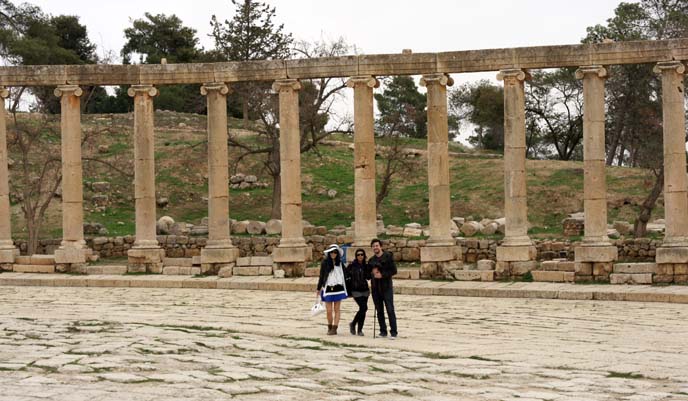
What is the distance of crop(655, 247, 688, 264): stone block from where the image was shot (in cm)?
3041

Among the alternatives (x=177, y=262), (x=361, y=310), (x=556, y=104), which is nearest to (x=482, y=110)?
(x=556, y=104)

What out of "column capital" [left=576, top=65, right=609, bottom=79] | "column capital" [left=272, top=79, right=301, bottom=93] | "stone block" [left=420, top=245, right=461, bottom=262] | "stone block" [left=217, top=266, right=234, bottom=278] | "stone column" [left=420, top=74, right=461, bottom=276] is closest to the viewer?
"column capital" [left=576, top=65, right=609, bottom=79]

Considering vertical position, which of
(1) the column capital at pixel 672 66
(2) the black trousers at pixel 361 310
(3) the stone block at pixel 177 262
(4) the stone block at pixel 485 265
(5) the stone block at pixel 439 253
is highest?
(1) the column capital at pixel 672 66

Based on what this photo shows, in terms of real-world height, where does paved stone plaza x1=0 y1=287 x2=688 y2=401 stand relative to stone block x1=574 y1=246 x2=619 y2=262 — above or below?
below

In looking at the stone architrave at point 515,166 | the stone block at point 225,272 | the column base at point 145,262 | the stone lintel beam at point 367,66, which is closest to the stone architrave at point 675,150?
the stone lintel beam at point 367,66

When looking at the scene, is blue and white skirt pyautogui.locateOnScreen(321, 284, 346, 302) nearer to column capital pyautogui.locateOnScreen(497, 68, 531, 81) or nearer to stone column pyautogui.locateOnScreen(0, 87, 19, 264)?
column capital pyautogui.locateOnScreen(497, 68, 531, 81)

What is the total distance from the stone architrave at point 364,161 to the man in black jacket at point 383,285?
12145 mm

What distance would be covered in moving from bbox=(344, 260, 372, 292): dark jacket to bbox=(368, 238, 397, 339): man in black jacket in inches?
6.1

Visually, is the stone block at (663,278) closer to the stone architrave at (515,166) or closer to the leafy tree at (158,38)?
the stone architrave at (515,166)

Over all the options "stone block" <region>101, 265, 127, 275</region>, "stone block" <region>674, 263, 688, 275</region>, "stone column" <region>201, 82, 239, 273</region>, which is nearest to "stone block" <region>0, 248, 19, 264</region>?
"stone block" <region>101, 265, 127, 275</region>

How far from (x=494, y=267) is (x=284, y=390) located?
63.8 ft

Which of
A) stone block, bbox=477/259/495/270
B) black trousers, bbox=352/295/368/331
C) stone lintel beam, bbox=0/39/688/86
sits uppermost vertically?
stone lintel beam, bbox=0/39/688/86

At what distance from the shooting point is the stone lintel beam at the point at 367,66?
31.6 meters

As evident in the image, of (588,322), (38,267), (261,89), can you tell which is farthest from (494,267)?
(261,89)
